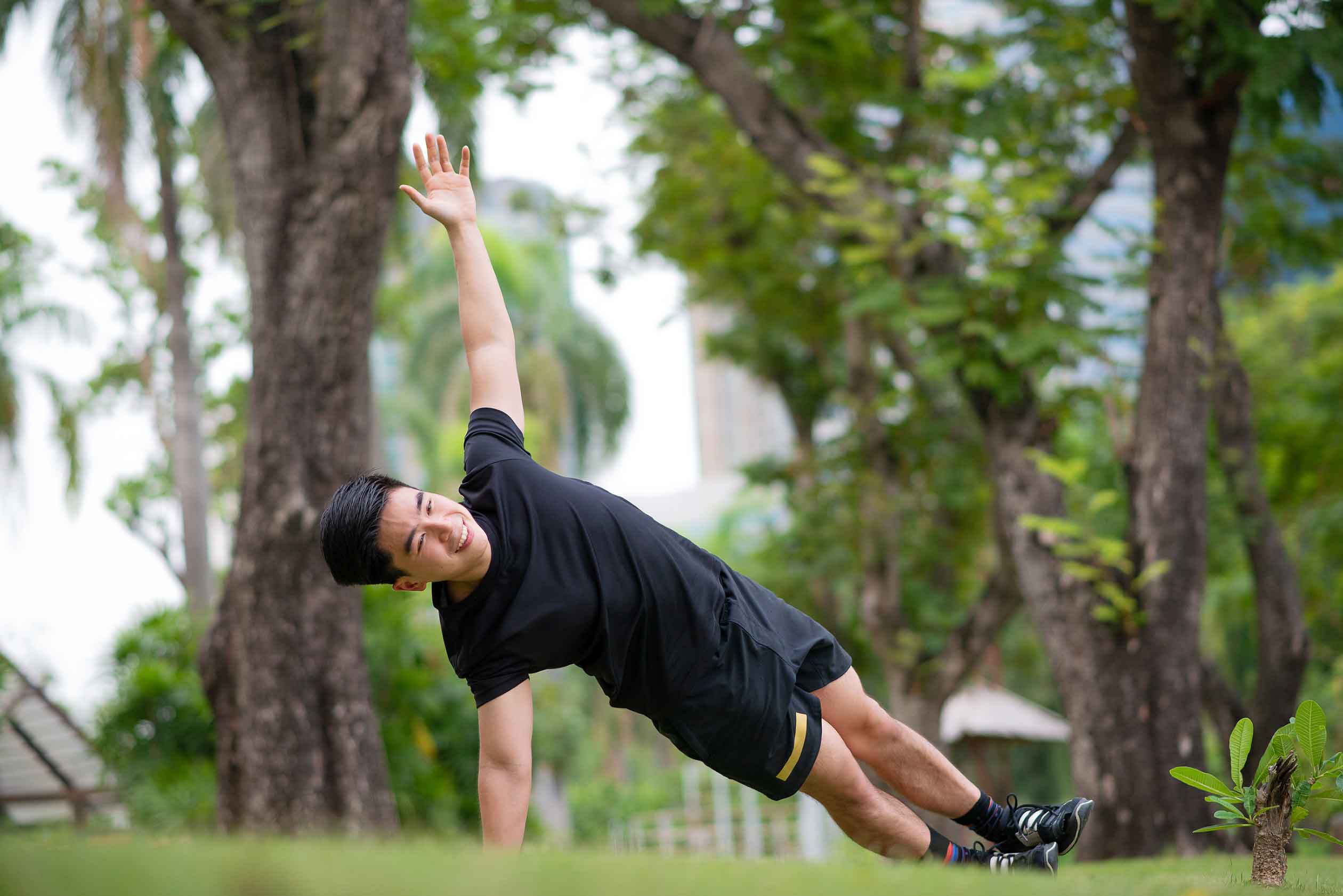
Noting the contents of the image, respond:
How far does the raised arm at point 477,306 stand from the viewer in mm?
3645

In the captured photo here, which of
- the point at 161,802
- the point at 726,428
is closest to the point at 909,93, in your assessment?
the point at 161,802

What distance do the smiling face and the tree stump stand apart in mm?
2183

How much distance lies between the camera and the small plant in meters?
3.22

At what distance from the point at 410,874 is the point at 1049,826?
8.45 feet

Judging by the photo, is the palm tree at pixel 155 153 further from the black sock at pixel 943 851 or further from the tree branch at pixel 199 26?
the black sock at pixel 943 851

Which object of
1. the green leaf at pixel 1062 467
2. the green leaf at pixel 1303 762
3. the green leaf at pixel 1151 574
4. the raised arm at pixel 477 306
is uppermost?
the raised arm at pixel 477 306

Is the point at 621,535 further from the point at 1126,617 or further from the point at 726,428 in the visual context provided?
the point at 726,428

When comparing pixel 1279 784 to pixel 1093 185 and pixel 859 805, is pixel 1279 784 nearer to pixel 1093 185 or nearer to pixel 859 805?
pixel 859 805

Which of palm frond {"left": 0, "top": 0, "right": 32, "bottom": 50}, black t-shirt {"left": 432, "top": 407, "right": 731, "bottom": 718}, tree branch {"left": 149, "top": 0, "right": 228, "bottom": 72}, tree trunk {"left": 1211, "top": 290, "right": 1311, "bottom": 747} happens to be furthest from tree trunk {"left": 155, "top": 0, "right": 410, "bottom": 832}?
palm frond {"left": 0, "top": 0, "right": 32, "bottom": 50}

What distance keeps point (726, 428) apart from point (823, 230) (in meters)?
73.6

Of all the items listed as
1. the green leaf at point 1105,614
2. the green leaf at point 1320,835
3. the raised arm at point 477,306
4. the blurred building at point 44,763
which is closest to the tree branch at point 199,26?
the raised arm at point 477,306

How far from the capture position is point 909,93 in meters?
9.18

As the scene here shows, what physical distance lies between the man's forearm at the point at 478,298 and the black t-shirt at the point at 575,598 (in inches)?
15.9

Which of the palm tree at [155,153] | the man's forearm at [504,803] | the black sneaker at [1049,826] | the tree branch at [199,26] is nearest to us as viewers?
the man's forearm at [504,803]
